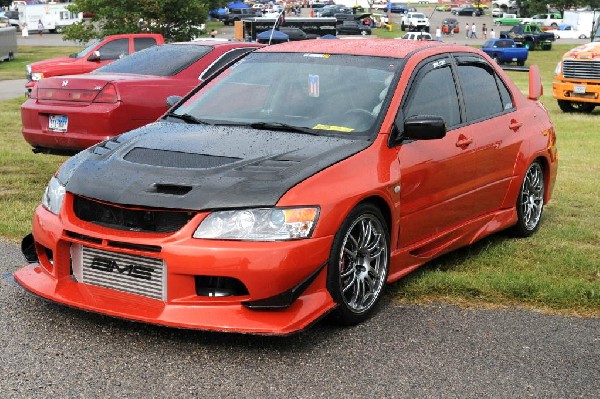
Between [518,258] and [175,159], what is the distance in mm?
2886

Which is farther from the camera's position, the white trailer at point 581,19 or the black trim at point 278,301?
the white trailer at point 581,19

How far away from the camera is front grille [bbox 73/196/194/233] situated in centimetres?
450

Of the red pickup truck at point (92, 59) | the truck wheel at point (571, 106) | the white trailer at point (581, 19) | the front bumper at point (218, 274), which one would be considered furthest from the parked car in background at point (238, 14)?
the front bumper at point (218, 274)

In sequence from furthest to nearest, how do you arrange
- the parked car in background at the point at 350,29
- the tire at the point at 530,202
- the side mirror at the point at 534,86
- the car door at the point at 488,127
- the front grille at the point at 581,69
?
the parked car in background at the point at 350,29 → the front grille at the point at 581,69 → the side mirror at the point at 534,86 → the tire at the point at 530,202 → the car door at the point at 488,127

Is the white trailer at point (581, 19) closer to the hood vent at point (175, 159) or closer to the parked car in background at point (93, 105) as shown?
the parked car in background at point (93, 105)

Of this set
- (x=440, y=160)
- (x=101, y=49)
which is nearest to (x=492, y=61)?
(x=440, y=160)

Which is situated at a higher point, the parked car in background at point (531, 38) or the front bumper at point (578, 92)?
the front bumper at point (578, 92)

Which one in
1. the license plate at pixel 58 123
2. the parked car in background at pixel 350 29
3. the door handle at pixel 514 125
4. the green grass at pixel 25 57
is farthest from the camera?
the parked car in background at pixel 350 29

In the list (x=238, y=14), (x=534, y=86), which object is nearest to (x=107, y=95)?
(x=534, y=86)

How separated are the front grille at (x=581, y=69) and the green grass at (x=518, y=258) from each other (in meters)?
8.54

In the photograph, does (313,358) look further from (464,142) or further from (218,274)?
(464,142)

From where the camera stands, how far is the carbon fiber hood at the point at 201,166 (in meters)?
4.52

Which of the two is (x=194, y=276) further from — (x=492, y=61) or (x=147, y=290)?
(x=492, y=61)

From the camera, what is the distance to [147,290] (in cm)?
455
